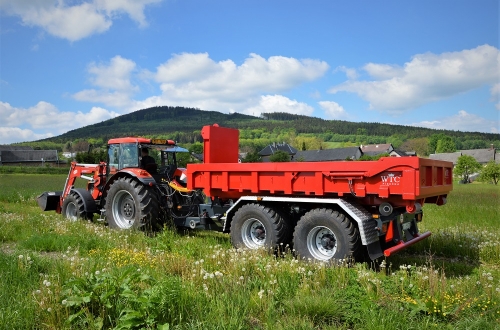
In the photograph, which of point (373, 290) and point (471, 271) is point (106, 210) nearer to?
point (373, 290)

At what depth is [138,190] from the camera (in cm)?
845

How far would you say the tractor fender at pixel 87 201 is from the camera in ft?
33.6

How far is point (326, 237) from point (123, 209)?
516cm

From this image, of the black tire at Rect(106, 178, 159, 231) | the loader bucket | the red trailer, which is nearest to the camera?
the red trailer

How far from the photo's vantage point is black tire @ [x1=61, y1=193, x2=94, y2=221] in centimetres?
1023

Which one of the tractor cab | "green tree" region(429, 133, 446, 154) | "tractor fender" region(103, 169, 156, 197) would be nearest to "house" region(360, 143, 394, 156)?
"green tree" region(429, 133, 446, 154)

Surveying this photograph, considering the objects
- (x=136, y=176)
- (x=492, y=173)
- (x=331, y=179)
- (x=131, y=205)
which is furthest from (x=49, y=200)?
(x=492, y=173)

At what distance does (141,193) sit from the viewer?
27.7 feet

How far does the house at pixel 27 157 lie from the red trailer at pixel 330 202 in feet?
278

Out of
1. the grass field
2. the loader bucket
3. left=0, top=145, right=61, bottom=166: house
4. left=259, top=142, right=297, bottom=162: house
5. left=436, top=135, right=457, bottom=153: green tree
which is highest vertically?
left=436, top=135, right=457, bottom=153: green tree

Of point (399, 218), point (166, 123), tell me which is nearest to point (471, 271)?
point (399, 218)

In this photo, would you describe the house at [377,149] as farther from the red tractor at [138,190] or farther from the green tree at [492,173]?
the red tractor at [138,190]

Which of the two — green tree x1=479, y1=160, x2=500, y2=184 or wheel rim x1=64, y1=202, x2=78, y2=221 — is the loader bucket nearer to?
wheel rim x1=64, y1=202, x2=78, y2=221

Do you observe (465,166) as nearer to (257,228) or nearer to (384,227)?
(384,227)
